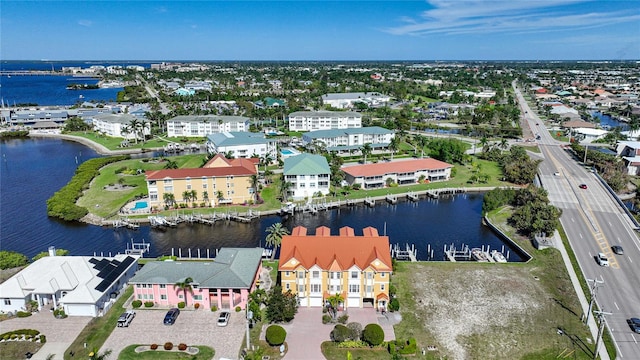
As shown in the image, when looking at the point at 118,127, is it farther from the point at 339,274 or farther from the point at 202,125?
the point at 339,274

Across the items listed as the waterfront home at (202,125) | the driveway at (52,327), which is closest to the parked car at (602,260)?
the driveway at (52,327)

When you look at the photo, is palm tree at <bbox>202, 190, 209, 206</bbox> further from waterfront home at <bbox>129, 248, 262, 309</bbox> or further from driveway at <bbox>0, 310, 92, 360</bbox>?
driveway at <bbox>0, 310, 92, 360</bbox>

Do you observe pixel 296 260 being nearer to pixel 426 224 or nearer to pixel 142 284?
pixel 142 284

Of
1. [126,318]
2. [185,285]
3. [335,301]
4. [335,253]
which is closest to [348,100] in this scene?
[335,253]

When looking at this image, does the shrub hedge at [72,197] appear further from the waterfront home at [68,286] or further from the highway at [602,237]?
the highway at [602,237]

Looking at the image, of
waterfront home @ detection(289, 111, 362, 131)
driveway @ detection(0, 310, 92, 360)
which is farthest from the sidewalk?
waterfront home @ detection(289, 111, 362, 131)

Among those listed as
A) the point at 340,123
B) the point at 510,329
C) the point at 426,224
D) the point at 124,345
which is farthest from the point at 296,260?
the point at 340,123

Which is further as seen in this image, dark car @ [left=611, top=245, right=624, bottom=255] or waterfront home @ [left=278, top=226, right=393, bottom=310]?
dark car @ [left=611, top=245, right=624, bottom=255]
